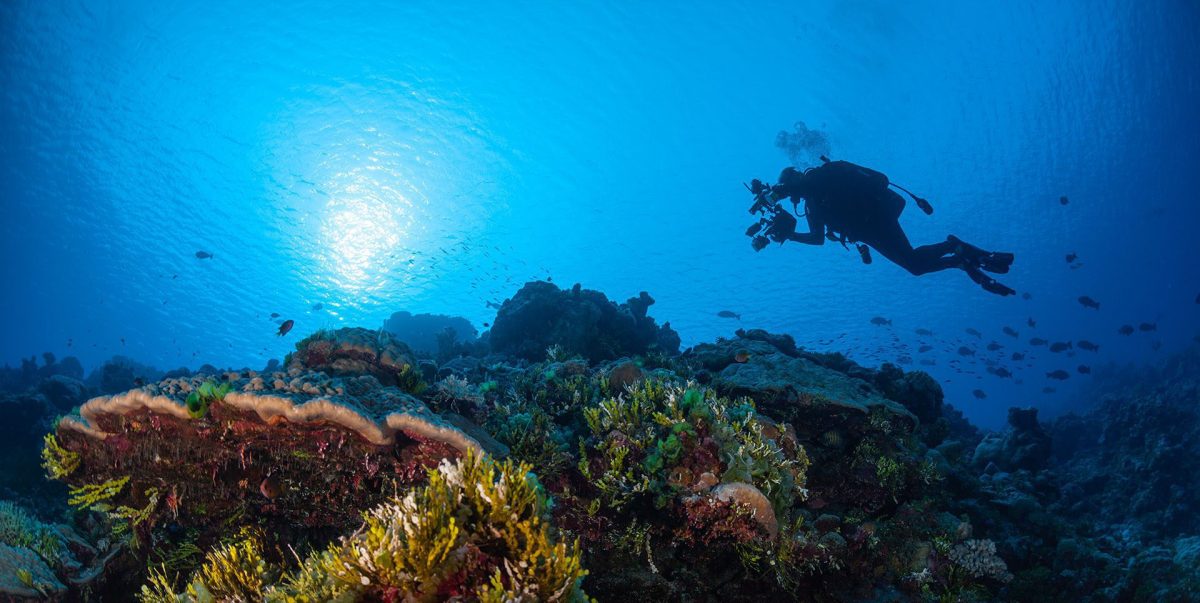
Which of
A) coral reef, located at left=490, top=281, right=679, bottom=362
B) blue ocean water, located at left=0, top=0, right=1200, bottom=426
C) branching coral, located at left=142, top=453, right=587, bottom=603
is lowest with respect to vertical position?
branching coral, located at left=142, top=453, right=587, bottom=603

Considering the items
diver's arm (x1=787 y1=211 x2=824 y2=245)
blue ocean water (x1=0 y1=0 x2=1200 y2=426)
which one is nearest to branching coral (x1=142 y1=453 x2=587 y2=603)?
diver's arm (x1=787 y1=211 x2=824 y2=245)

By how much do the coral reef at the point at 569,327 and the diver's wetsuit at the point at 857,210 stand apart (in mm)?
5316

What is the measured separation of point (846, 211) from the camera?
517 inches

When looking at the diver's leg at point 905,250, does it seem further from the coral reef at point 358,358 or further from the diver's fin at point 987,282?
the coral reef at point 358,358

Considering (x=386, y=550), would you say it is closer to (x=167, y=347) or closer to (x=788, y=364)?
(x=788, y=364)

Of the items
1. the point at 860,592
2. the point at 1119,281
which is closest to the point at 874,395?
the point at 860,592

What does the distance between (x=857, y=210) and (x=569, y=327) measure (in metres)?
8.84

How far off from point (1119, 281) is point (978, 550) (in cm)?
7722

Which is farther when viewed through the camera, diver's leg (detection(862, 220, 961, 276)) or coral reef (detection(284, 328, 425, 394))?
diver's leg (detection(862, 220, 961, 276))

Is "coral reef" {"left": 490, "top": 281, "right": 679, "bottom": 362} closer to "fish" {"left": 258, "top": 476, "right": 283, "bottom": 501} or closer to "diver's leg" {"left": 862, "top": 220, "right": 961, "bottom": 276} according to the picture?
"diver's leg" {"left": 862, "top": 220, "right": 961, "bottom": 276}

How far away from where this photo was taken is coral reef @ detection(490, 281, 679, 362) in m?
13.8

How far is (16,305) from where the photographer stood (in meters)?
52.9

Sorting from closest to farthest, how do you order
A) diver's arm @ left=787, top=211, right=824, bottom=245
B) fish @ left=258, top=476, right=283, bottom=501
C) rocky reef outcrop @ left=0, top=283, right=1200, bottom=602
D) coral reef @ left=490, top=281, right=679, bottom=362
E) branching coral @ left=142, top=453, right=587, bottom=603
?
branching coral @ left=142, top=453, right=587, bottom=603
rocky reef outcrop @ left=0, top=283, right=1200, bottom=602
fish @ left=258, top=476, right=283, bottom=501
diver's arm @ left=787, top=211, right=824, bottom=245
coral reef @ left=490, top=281, right=679, bottom=362

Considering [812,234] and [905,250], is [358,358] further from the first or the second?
[905,250]
